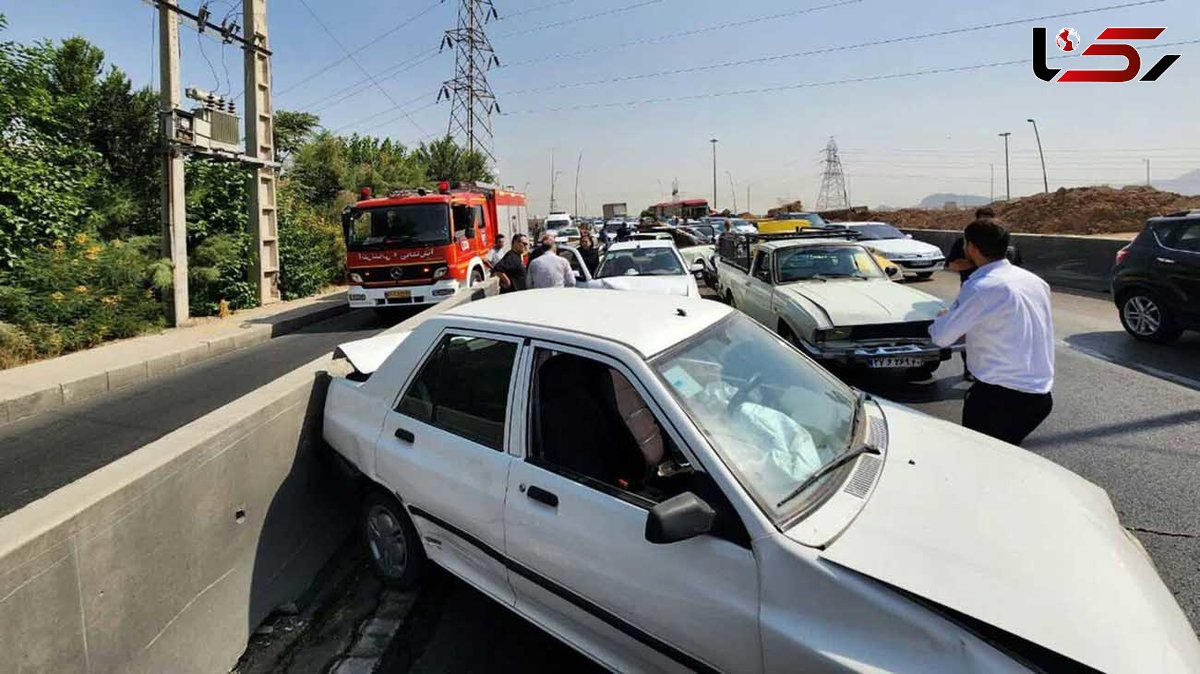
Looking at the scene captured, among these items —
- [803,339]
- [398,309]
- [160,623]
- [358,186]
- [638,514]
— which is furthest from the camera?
[358,186]

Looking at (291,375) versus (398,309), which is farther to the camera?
(398,309)

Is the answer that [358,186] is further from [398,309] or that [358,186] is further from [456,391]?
[456,391]

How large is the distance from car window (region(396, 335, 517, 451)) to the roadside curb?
694 centimetres

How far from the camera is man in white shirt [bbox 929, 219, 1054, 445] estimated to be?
3225 mm

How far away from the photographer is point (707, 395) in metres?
2.49

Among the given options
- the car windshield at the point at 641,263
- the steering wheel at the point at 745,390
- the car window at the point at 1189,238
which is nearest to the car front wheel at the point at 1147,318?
the car window at the point at 1189,238

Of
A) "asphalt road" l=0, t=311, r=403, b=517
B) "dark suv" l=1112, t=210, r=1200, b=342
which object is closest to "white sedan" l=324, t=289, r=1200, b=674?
"asphalt road" l=0, t=311, r=403, b=517

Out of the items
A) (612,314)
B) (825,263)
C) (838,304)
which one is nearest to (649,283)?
(825,263)

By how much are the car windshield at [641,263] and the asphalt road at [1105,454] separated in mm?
4621

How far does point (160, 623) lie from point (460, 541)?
45.5 inches

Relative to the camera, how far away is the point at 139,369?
9.25 metres

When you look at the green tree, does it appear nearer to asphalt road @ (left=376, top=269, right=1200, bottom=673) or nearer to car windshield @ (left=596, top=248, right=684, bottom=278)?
car windshield @ (left=596, top=248, right=684, bottom=278)

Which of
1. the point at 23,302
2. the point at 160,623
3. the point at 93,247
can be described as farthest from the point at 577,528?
the point at 93,247

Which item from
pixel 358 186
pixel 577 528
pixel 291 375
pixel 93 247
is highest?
pixel 358 186
